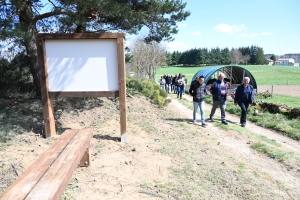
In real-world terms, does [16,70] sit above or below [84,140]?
above

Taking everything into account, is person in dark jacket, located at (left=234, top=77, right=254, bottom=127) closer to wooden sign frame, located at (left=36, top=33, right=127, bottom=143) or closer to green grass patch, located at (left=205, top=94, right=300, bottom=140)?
green grass patch, located at (left=205, top=94, right=300, bottom=140)

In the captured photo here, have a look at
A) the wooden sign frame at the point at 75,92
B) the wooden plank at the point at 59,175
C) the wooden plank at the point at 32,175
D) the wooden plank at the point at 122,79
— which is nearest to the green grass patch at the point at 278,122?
the wooden plank at the point at 122,79

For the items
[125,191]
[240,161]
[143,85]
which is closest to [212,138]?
[240,161]

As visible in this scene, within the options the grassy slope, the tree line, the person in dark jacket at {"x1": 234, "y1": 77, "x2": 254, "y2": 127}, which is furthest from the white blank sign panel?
the tree line

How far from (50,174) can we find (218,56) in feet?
301

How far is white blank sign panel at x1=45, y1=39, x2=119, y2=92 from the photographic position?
15.8 feet

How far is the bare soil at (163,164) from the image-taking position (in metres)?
3.37

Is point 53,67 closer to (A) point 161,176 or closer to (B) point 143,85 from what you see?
(A) point 161,176

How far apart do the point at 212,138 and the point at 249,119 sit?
3.83 m

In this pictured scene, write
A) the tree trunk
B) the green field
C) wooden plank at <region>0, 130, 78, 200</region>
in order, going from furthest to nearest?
the green field < the tree trunk < wooden plank at <region>0, 130, 78, 200</region>

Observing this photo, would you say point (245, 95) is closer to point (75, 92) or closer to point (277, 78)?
point (75, 92)

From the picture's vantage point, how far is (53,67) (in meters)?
4.95

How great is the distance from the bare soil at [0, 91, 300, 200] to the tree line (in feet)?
256

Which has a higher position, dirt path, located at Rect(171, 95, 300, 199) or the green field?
the green field
